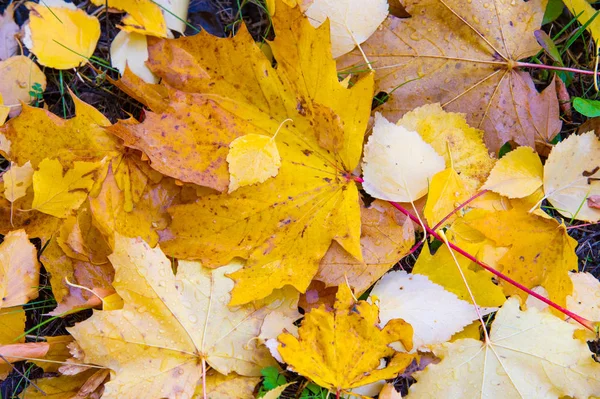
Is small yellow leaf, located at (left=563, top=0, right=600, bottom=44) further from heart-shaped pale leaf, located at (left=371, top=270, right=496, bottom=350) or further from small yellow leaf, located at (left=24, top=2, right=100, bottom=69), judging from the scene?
small yellow leaf, located at (left=24, top=2, right=100, bottom=69)

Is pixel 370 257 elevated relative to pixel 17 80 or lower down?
elevated

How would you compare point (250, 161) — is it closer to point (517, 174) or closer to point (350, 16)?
point (350, 16)

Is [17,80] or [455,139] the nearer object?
[455,139]

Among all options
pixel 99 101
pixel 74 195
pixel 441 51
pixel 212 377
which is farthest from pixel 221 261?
pixel 441 51

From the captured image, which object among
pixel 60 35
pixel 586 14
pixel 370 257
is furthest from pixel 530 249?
pixel 60 35

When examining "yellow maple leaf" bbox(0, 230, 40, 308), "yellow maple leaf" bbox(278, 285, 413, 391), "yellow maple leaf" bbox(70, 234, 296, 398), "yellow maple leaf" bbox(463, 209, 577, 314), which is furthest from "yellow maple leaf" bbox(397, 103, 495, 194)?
"yellow maple leaf" bbox(0, 230, 40, 308)

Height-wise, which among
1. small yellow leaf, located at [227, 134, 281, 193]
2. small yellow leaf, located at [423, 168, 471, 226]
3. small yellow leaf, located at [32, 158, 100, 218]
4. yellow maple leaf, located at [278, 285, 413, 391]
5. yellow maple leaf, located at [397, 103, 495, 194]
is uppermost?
yellow maple leaf, located at [397, 103, 495, 194]

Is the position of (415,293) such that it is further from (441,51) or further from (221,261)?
(441,51)
